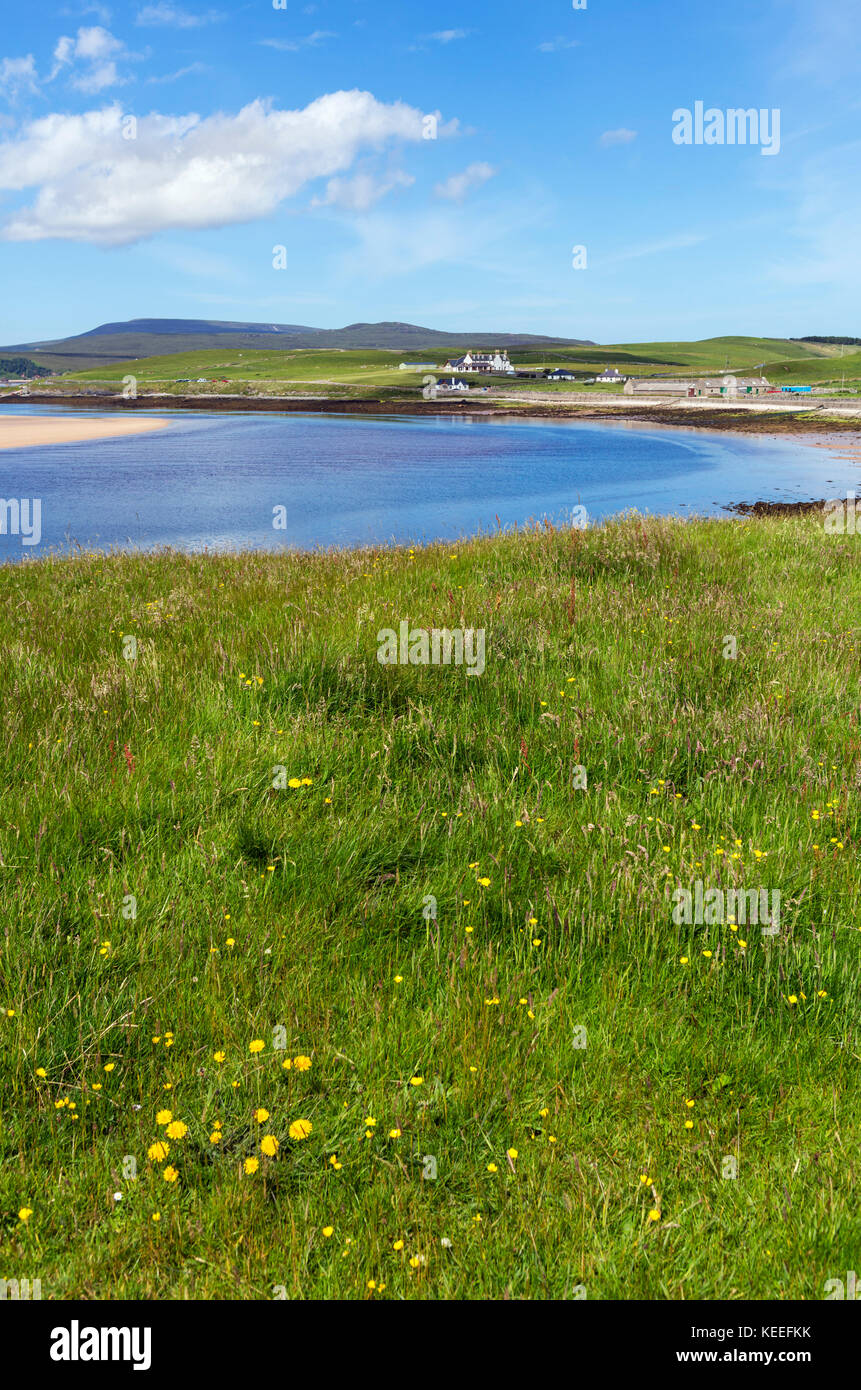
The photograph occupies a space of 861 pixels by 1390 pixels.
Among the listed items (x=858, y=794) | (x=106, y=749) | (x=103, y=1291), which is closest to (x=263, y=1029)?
(x=103, y=1291)

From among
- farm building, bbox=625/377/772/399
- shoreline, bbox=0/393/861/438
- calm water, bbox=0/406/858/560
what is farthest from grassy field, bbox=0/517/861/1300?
farm building, bbox=625/377/772/399

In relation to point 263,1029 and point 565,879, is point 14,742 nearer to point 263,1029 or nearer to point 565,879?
point 263,1029

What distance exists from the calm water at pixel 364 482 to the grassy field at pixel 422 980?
1203 cm

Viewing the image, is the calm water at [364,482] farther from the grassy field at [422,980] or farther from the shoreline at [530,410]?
the grassy field at [422,980]

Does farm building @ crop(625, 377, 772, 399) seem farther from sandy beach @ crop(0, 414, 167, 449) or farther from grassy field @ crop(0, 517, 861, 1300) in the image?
grassy field @ crop(0, 517, 861, 1300)

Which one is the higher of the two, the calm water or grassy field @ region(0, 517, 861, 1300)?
the calm water

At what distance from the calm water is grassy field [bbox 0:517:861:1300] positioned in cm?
1203

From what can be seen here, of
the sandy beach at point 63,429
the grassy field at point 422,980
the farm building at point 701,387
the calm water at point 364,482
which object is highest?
the farm building at point 701,387

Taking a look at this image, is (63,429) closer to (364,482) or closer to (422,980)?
(364,482)

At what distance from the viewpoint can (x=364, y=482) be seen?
3784cm

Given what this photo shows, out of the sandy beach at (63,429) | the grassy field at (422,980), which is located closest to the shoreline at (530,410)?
the sandy beach at (63,429)

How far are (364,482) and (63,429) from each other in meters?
44.2

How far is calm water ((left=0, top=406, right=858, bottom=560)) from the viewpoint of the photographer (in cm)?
2512

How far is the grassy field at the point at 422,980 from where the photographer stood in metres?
2.49
